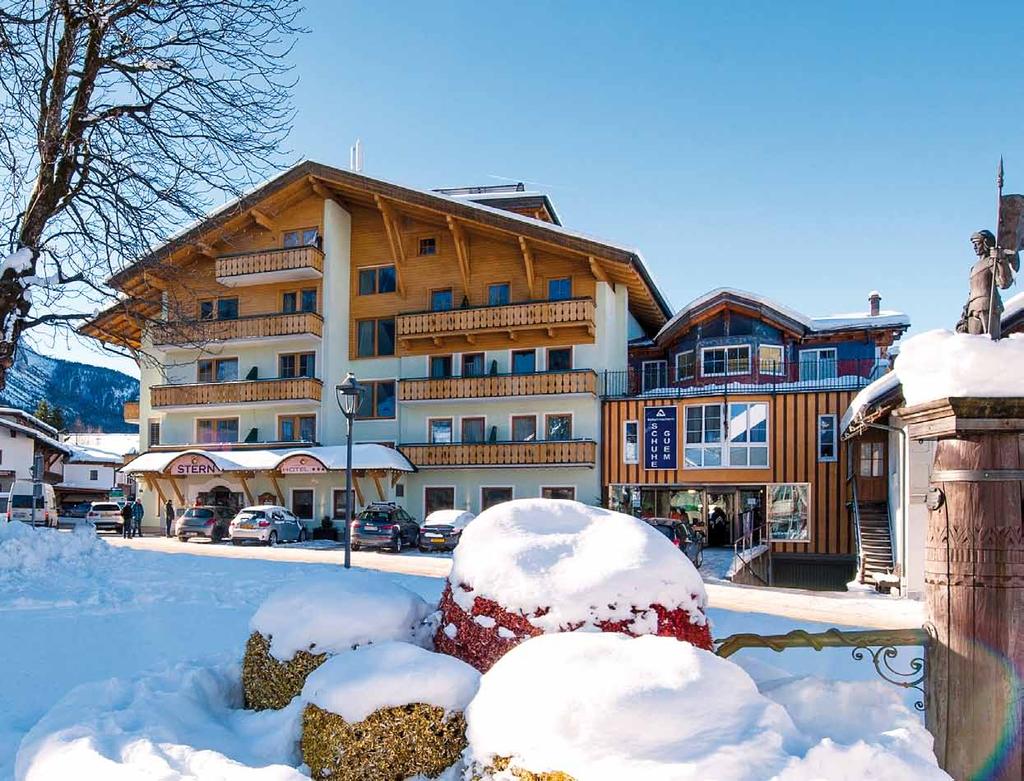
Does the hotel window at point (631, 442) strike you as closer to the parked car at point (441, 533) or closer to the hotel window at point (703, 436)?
the hotel window at point (703, 436)

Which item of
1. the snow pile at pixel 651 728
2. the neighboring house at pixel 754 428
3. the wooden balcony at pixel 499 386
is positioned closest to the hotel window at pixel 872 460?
the neighboring house at pixel 754 428

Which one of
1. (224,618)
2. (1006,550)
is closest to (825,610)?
(224,618)

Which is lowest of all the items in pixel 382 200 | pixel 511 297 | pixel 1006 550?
pixel 1006 550

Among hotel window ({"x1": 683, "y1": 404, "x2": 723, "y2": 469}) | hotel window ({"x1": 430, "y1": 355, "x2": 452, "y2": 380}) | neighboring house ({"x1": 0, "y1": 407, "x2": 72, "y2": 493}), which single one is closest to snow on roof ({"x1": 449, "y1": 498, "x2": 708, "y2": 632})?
hotel window ({"x1": 683, "y1": 404, "x2": 723, "y2": 469})

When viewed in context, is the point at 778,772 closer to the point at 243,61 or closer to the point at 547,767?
the point at 547,767

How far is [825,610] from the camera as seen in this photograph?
1337 centimetres

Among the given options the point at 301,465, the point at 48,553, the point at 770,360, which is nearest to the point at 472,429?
the point at 301,465

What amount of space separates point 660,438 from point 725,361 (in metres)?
4.30

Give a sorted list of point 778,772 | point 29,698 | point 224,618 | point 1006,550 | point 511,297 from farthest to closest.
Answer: point 511,297 < point 224,618 < point 29,698 < point 1006,550 < point 778,772

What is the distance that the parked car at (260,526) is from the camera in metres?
27.5

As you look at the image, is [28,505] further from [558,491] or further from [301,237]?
[558,491]

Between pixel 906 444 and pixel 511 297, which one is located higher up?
pixel 511 297

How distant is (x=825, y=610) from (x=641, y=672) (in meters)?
11.5

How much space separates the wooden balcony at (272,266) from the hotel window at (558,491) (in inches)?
509
